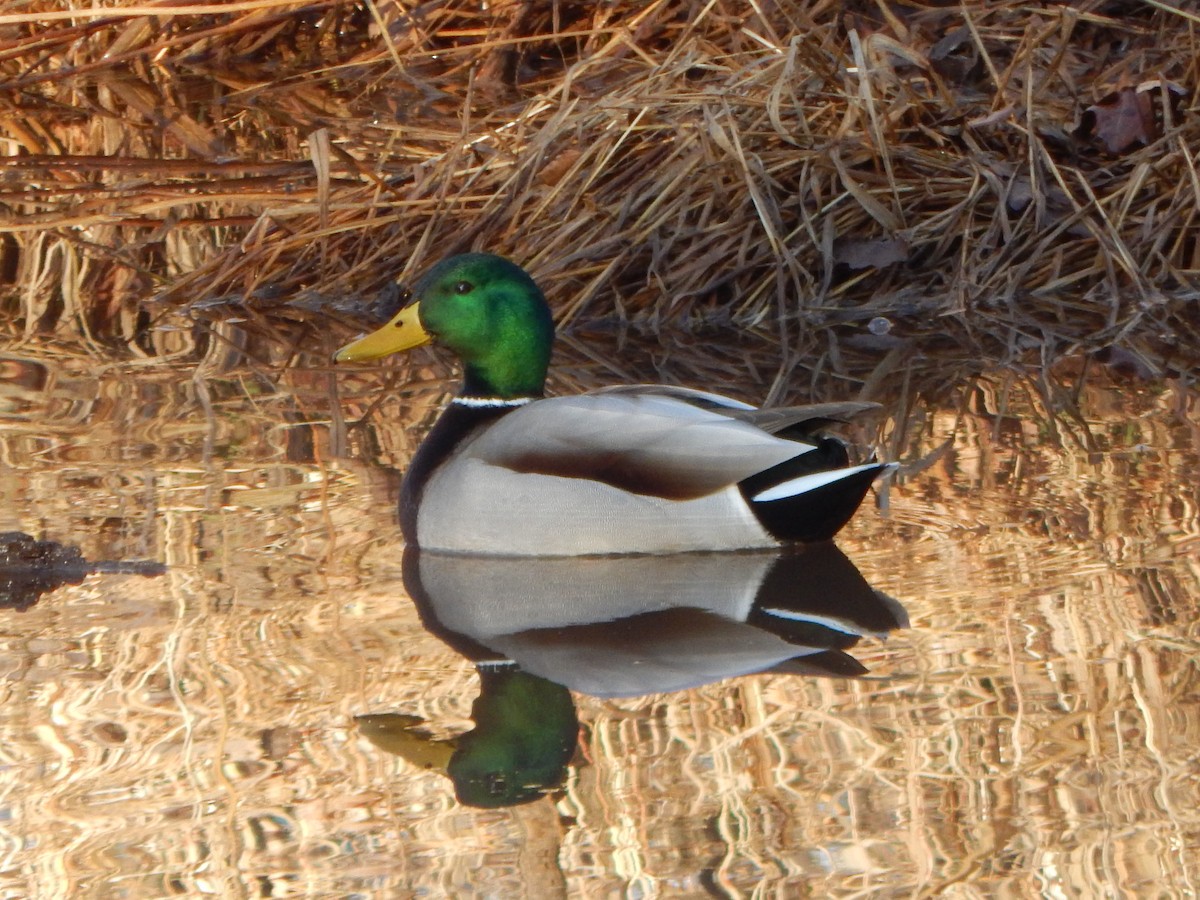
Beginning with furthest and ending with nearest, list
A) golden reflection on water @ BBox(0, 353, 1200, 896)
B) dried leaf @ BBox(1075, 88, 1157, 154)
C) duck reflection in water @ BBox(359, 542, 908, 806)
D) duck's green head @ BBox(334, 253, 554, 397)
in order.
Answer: dried leaf @ BBox(1075, 88, 1157, 154) → duck's green head @ BBox(334, 253, 554, 397) → duck reflection in water @ BBox(359, 542, 908, 806) → golden reflection on water @ BBox(0, 353, 1200, 896)

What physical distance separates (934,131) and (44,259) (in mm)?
3499

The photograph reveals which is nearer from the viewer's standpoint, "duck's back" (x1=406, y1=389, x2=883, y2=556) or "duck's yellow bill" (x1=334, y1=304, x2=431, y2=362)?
"duck's back" (x1=406, y1=389, x2=883, y2=556)

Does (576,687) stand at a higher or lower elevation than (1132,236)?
lower

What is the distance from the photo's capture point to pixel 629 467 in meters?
4.06

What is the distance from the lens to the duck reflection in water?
309 centimetres

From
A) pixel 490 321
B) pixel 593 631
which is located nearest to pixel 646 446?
pixel 593 631

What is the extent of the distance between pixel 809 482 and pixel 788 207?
2750 mm

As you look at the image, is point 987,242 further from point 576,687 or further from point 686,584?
point 576,687

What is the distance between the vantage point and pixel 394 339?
469 cm

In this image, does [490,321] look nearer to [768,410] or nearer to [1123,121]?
[768,410]

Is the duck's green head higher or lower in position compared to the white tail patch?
higher

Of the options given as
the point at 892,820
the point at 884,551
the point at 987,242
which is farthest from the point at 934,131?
the point at 892,820

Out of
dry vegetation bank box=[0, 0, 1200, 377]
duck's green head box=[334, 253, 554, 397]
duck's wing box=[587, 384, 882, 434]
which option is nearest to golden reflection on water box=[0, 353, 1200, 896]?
duck's wing box=[587, 384, 882, 434]

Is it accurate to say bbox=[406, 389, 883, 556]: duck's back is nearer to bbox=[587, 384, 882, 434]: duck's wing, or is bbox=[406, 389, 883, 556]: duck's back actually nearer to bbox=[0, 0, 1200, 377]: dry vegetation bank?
bbox=[587, 384, 882, 434]: duck's wing
